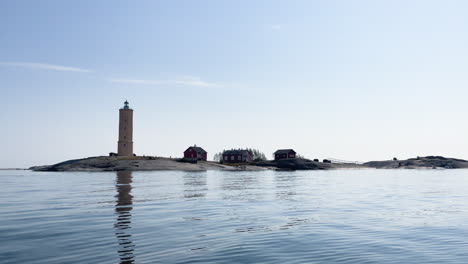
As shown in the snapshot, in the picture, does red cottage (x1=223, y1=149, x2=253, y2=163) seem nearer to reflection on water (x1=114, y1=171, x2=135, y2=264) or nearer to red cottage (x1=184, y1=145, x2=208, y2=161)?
red cottage (x1=184, y1=145, x2=208, y2=161)

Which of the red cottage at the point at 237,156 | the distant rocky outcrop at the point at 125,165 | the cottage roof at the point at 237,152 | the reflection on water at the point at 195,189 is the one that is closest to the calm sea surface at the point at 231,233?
the reflection on water at the point at 195,189

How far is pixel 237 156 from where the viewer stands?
148 meters

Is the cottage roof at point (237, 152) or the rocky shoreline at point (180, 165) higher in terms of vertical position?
the cottage roof at point (237, 152)

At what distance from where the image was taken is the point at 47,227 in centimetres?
1741

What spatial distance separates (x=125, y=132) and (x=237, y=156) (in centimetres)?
4655

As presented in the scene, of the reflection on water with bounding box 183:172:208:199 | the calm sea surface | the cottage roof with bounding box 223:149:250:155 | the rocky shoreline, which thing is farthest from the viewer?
the cottage roof with bounding box 223:149:250:155

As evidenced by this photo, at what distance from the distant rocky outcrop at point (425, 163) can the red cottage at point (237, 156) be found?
254ft

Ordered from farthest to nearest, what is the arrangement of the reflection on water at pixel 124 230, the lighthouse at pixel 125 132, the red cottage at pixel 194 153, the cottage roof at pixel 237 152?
the cottage roof at pixel 237 152
the red cottage at pixel 194 153
the lighthouse at pixel 125 132
the reflection on water at pixel 124 230

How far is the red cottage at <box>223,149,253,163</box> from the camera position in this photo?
146875mm

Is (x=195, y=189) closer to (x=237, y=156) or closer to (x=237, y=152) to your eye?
(x=237, y=156)

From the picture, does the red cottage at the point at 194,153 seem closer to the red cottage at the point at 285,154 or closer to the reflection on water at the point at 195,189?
the red cottage at the point at 285,154

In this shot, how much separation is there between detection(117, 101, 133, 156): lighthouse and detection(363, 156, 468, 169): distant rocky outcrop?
125224mm

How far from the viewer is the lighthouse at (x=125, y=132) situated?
4798 inches

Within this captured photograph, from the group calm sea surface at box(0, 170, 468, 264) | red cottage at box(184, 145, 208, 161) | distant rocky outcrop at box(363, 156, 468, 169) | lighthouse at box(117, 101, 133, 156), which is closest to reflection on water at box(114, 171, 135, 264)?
calm sea surface at box(0, 170, 468, 264)
